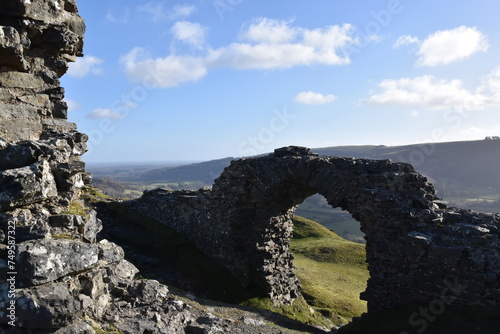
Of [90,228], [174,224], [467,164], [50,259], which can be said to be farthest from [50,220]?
[467,164]

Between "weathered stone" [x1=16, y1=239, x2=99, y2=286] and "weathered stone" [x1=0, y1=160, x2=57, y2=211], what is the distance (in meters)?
0.84

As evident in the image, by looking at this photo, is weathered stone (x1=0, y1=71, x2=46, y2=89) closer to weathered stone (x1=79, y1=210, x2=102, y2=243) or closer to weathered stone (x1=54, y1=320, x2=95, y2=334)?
weathered stone (x1=79, y1=210, x2=102, y2=243)

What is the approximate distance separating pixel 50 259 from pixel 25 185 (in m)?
1.41

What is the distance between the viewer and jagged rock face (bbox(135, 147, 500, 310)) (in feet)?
38.5

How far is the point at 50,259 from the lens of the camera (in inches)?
239

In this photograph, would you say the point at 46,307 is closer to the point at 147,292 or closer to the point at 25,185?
the point at 25,185

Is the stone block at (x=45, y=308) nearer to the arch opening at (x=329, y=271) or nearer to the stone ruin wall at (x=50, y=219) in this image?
the stone ruin wall at (x=50, y=219)

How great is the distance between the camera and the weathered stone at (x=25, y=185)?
607cm

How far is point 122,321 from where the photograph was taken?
25.4 feet

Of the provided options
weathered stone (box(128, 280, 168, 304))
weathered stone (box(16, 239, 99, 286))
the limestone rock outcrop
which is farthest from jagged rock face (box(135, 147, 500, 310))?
weathered stone (box(16, 239, 99, 286))

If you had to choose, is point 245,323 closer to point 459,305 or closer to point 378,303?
point 378,303

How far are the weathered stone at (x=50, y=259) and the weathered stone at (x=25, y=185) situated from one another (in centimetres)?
84

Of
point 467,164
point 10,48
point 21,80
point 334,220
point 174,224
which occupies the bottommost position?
point 334,220

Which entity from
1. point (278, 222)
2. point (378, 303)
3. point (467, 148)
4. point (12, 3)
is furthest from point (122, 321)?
point (467, 148)
